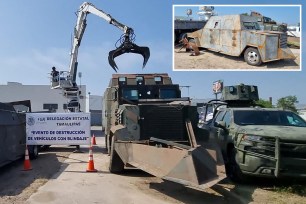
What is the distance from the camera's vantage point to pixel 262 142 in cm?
817

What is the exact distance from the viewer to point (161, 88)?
12.3 m

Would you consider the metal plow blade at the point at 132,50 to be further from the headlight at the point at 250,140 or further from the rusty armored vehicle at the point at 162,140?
the headlight at the point at 250,140

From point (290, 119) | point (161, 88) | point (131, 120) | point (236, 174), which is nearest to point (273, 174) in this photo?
point (236, 174)

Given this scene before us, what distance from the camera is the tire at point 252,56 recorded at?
1462 centimetres

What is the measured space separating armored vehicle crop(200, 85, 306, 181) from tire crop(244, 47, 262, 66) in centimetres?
475

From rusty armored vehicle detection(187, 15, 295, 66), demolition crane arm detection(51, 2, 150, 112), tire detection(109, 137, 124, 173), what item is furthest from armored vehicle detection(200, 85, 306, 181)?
demolition crane arm detection(51, 2, 150, 112)

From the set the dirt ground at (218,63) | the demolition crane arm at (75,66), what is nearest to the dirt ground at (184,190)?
the dirt ground at (218,63)

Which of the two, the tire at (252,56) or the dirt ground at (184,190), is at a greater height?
the tire at (252,56)

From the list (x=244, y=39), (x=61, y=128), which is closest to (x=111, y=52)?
(x=61, y=128)

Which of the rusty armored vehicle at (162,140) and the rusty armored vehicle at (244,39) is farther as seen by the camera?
the rusty armored vehicle at (244,39)

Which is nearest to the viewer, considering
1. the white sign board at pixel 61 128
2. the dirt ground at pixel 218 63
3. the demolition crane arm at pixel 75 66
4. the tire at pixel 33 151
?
the tire at pixel 33 151

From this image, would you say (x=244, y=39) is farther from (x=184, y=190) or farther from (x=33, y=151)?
(x=33, y=151)

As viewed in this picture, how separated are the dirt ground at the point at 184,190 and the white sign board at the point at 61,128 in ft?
9.14

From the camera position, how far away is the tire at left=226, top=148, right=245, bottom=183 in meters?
8.87
